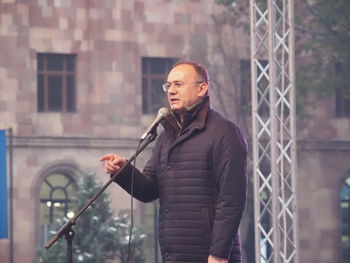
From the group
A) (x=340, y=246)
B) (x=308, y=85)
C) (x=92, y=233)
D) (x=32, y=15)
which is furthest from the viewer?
(x=340, y=246)

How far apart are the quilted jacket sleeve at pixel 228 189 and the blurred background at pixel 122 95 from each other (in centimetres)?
2527

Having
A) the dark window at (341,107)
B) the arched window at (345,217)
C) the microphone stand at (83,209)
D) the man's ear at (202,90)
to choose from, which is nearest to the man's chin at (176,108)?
the man's ear at (202,90)

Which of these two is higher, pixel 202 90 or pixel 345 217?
pixel 202 90

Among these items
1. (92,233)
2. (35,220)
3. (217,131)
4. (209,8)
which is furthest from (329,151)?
(217,131)

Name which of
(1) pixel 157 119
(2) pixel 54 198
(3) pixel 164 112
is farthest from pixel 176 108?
(2) pixel 54 198

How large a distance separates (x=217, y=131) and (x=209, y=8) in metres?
30.2

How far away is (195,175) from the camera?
7574 millimetres

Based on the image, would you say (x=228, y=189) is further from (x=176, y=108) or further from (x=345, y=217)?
(x=345, y=217)

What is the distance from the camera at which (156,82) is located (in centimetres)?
3650

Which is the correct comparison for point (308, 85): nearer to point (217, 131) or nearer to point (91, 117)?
point (91, 117)

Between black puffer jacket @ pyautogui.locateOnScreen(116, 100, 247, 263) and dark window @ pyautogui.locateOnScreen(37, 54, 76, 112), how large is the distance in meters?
27.7

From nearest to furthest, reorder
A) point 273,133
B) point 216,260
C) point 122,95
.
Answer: point 216,260, point 273,133, point 122,95

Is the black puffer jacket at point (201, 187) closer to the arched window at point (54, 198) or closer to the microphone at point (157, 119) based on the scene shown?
the microphone at point (157, 119)

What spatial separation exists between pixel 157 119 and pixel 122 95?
2898 centimetres
